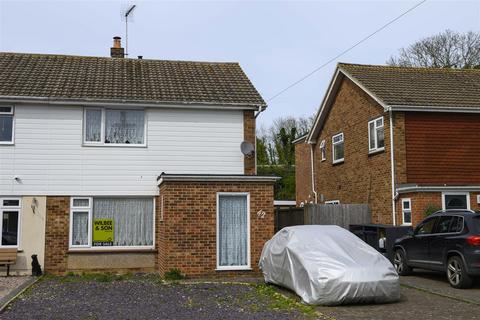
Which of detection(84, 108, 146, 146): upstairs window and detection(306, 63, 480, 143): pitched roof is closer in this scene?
detection(84, 108, 146, 146): upstairs window

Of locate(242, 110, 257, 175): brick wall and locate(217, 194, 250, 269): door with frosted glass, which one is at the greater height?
locate(242, 110, 257, 175): brick wall

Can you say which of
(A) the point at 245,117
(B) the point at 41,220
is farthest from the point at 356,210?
(B) the point at 41,220

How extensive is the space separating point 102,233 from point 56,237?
3.91 ft

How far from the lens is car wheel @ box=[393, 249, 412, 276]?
13824 mm

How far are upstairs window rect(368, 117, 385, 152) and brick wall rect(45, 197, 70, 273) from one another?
10443mm

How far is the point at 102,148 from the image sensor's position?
1517 centimetres

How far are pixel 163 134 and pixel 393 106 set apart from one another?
7.44 metres

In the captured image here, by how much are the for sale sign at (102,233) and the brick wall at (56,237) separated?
75 centimetres

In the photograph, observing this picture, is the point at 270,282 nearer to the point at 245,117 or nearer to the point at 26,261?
the point at 245,117

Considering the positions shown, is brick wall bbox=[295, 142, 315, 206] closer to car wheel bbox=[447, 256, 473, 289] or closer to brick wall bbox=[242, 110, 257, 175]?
brick wall bbox=[242, 110, 257, 175]

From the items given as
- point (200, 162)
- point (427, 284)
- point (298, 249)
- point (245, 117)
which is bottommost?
point (427, 284)

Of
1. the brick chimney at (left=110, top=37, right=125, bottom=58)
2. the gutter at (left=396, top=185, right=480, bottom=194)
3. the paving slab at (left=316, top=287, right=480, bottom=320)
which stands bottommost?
the paving slab at (left=316, top=287, right=480, bottom=320)

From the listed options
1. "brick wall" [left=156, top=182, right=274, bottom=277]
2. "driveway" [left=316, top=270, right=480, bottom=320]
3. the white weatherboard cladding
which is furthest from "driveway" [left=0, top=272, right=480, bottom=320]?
the white weatherboard cladding

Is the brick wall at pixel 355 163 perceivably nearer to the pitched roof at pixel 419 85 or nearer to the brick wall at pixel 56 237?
the pitched roof at pixel 419 85
